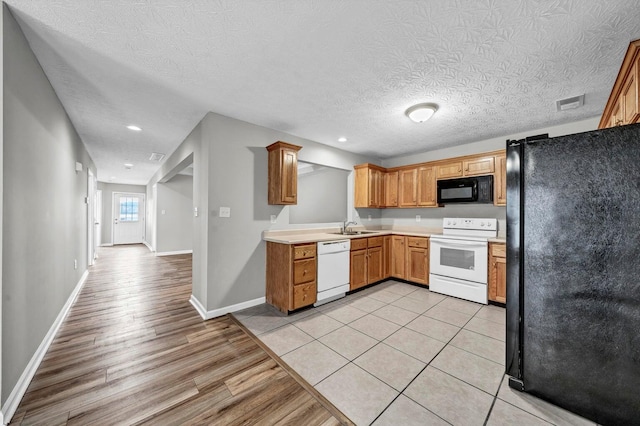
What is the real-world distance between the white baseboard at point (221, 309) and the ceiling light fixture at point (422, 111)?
3.09 m

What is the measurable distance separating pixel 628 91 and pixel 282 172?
3.29 metres

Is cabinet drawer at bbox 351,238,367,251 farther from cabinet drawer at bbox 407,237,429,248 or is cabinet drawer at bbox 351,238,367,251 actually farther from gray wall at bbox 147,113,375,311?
gray wall at bbox 147,113,375,311

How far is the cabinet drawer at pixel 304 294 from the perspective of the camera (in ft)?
9.85

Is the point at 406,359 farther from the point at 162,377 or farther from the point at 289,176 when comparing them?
the point at 289,176

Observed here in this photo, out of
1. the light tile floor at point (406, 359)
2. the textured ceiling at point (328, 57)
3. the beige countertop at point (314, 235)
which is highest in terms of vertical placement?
the textured ceiling at point (328, 57)

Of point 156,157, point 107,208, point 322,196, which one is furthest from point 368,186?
point 107,208

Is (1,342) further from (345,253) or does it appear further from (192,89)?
(345,253)

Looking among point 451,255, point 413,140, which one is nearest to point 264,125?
point 413,140

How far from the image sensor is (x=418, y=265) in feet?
13.6

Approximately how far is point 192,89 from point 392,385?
3.20 metres

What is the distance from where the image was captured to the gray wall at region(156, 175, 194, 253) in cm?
720

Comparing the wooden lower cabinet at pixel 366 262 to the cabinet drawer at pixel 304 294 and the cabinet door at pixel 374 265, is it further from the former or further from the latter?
A: the cabinet drawer at pixel 304 294

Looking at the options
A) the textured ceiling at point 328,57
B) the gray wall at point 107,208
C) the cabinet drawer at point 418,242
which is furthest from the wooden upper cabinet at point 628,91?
the gray wall at point 107,208

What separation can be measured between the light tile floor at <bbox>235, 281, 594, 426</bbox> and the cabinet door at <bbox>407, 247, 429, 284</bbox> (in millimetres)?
677
